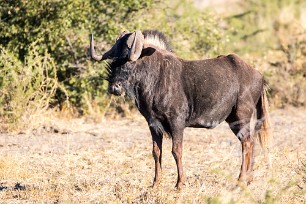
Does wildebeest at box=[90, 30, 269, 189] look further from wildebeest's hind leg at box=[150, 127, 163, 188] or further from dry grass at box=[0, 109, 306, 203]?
dry grass at box=[0, 109, 306, 203]

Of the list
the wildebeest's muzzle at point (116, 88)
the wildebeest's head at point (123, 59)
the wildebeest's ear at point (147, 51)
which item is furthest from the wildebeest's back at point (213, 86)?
the wildebeest's muzzle at point (116, 88)

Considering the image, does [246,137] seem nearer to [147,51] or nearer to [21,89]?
[147,51]

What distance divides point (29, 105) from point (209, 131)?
10.9 ft

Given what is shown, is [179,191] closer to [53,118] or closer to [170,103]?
[170,103]

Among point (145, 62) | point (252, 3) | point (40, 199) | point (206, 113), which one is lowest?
point (40, 199)

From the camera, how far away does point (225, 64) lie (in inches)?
361

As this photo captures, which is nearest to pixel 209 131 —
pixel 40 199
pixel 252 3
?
pixel 40 199

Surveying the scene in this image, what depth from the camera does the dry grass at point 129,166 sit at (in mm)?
7570

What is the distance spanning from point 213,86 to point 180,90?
0.54 meters

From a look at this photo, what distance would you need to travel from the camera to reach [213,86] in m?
8.87

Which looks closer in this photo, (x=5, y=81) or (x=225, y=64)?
(x=225, y=64)

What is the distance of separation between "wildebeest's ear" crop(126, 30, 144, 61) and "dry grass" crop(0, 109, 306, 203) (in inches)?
59.6

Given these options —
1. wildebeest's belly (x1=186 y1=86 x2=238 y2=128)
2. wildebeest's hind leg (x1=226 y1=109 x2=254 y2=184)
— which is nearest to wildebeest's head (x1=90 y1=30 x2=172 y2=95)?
wildebeest's belly (x1=186 y1=86 x2=238 y2=128)

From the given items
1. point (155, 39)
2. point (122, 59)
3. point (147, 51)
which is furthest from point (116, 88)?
point (155, 39)
